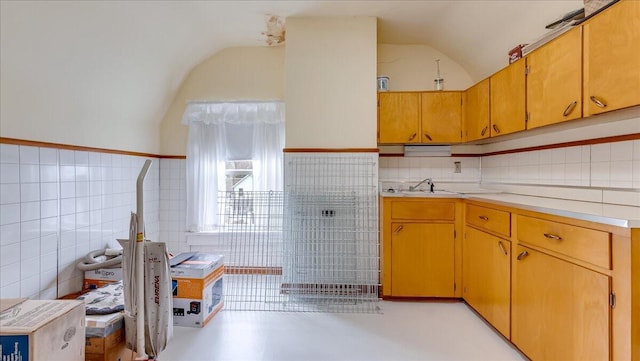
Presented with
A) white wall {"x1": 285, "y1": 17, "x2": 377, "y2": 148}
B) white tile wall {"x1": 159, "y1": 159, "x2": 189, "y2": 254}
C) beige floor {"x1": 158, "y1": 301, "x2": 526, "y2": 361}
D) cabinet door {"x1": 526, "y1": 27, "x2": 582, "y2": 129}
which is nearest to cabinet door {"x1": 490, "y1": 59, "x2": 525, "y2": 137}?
cabinet door {"x1": 526, "y1": 27, "x2": 582, "y2": 129}

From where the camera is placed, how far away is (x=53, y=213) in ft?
7.28

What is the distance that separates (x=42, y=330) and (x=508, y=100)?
3113 millimetres

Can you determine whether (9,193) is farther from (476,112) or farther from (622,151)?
(622,151)

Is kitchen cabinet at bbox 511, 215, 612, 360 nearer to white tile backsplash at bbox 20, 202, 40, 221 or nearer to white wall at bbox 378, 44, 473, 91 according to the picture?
white wall at bbox 378, 44, 473, 91

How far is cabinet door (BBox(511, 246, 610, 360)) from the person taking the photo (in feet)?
4.24

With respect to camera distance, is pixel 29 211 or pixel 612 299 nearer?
pixel 612 299

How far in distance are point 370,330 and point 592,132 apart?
81.2 inches

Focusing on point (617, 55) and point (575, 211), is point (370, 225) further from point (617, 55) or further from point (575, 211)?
point (617, 55)

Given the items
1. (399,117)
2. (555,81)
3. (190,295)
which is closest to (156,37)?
(190,295)

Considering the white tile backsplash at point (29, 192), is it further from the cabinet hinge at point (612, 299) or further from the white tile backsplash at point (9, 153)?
the cabinet hinge at point (612, 299)

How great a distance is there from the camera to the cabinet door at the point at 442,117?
292 cm

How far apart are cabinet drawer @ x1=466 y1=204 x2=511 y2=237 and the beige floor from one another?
0.76 metres

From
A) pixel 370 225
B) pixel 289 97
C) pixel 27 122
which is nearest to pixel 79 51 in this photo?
pixel 27 122

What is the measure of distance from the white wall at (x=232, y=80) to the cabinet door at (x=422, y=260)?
6.81 feet
